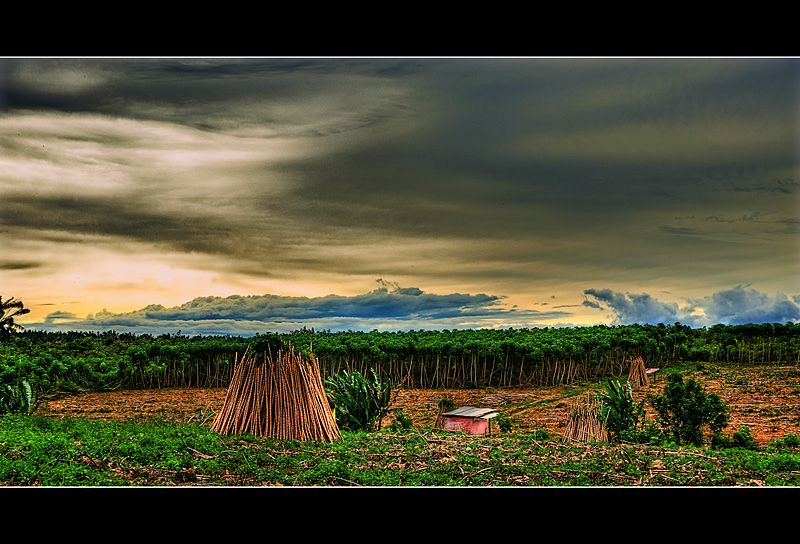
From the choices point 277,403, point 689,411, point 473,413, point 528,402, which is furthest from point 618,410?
point 528,402

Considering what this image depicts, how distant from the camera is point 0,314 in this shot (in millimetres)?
10758

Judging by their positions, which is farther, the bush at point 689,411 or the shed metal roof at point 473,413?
the shed metal roof at point 473,413

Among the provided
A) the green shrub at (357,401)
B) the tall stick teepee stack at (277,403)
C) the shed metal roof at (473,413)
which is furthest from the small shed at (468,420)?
the tall stick teepee stack at (277,403)

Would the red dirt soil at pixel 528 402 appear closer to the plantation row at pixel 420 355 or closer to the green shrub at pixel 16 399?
the green shrub at pixel 16 399

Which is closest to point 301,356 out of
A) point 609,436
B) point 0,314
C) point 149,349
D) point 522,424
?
point 609,436

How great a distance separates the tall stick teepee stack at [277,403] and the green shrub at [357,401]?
1313 millimetres

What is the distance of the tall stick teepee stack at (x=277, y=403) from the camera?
645 centimetres

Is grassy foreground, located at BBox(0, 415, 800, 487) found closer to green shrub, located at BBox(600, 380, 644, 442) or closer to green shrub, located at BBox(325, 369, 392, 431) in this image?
green shrub, located at BBox(600, 380, 644, 442)

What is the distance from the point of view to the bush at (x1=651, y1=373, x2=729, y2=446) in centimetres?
752

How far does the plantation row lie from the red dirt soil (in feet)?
3.17

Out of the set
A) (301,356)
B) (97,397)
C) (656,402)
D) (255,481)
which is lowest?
(97,397)

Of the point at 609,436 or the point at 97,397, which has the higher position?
the point at 609,436

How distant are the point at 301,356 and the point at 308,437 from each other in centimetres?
92
